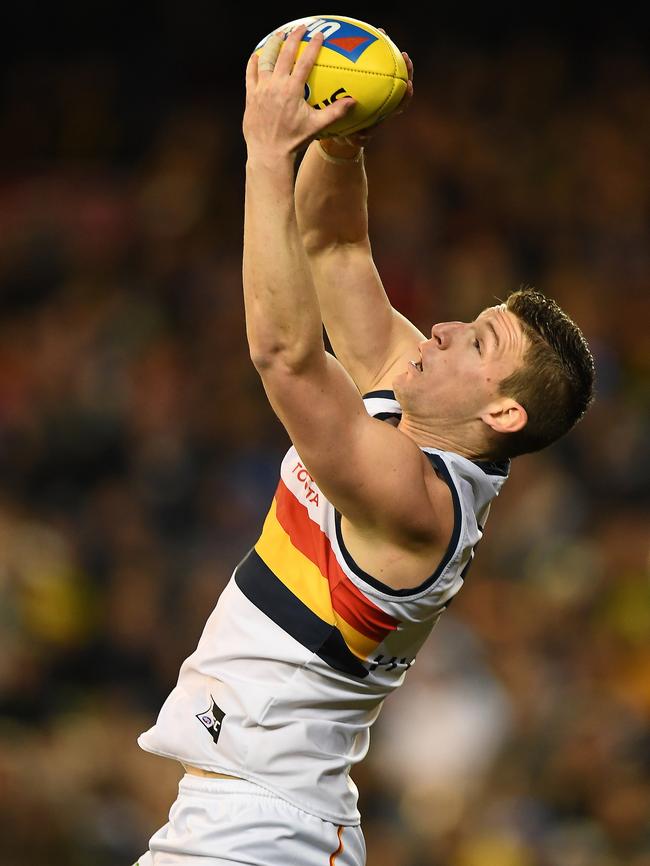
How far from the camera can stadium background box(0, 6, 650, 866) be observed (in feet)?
18.8

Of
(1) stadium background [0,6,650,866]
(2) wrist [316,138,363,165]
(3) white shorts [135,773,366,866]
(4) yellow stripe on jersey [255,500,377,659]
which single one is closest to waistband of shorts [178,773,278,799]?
(3) white shorts [135,773,366,866]

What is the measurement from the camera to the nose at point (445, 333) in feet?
10.4

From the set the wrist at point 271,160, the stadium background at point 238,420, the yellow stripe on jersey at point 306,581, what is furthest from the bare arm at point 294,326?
the stadium background at point 238,420

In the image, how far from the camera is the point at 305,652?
10.0 ft

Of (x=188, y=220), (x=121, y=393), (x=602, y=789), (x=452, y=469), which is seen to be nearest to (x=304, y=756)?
(x=452, y=469)

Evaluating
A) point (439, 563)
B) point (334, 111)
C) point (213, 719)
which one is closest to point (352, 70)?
point (334, 111)

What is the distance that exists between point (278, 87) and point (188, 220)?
685cm

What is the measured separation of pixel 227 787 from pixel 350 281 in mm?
1313

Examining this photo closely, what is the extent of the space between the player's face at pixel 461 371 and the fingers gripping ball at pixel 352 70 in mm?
554

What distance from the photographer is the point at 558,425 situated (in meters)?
3.17

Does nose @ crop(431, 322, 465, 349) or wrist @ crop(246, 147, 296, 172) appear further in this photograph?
nose @ crop(431, 322, 465, 349)

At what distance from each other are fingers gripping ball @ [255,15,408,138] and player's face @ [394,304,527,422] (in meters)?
0.55

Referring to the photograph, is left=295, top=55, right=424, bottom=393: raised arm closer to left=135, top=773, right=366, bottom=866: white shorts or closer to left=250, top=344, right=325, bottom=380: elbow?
left=250, top=344, right=325, bottom=380: elbow

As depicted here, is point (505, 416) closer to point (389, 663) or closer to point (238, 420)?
point (389, 663)
